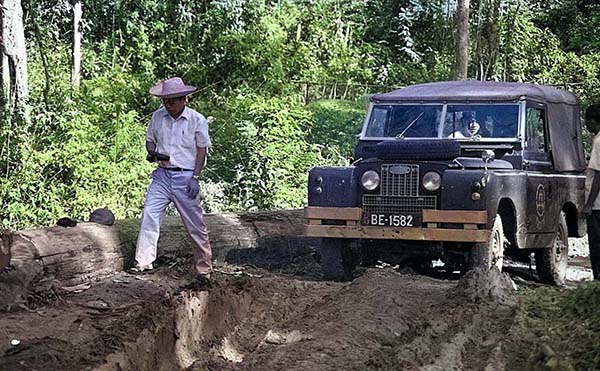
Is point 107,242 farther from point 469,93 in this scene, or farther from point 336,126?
point 336,126

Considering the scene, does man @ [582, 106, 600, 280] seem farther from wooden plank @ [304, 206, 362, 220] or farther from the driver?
wooden plank @ [304, 206, 362, 220]

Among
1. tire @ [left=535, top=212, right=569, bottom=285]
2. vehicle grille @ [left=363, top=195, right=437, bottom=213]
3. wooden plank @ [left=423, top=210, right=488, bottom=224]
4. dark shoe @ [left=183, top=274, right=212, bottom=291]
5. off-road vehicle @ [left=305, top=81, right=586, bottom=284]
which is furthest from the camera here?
tire @ [left=535, top=212, right=569, bottom=285]

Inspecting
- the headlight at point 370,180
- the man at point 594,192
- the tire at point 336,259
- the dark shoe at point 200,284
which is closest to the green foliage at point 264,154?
the tire at point 336,259

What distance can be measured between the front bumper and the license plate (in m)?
0.04

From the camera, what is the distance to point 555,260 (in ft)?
34.3

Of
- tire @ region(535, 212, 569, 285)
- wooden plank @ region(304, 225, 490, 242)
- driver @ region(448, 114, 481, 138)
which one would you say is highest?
driver @ region(448, 114, 481, 138)

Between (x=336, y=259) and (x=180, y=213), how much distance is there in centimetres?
189

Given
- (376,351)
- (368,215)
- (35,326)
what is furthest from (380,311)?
(35,326)

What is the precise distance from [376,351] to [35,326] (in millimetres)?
2513

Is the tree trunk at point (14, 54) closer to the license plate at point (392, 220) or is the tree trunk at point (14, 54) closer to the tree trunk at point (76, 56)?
the tree trunk at point (76, 56)

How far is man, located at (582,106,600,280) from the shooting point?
8.12m

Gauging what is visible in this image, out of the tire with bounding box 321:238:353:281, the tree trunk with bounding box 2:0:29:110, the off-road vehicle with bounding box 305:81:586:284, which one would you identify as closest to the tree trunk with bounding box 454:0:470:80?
the off-road vehicle with bounding box 305:81:586:284

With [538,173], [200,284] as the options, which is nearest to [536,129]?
[538,173]

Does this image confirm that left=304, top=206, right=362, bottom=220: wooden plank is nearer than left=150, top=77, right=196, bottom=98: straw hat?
No
